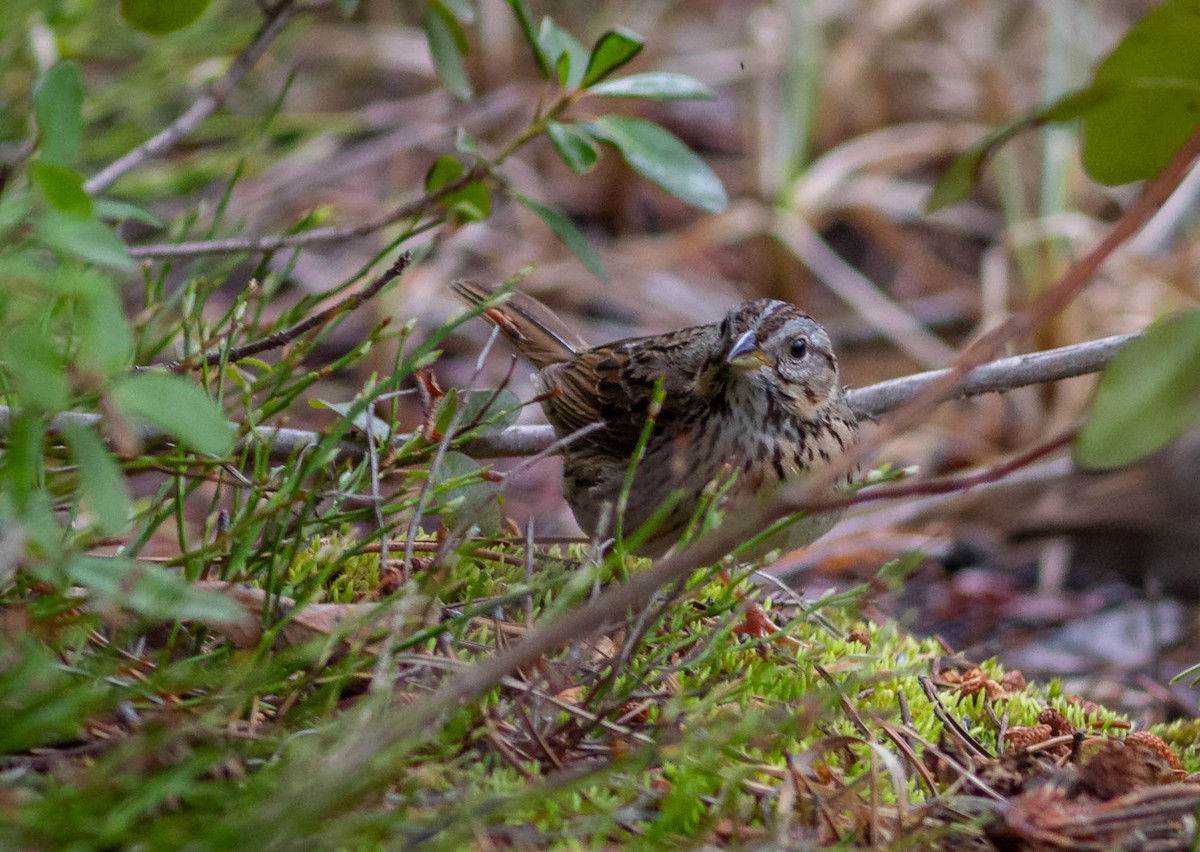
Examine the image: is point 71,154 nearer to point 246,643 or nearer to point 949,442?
point 246,643

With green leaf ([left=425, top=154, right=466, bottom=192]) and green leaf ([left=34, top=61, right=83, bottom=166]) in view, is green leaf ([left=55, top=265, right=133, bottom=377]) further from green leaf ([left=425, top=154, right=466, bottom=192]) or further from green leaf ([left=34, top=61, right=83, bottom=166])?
green leaf ([left=425, top=154, right=466, bottom=192])

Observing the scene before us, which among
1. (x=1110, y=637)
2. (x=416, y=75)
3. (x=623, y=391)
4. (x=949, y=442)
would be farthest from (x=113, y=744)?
(x=416, y=75)

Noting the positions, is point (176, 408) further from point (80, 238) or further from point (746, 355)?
point (746, 355)

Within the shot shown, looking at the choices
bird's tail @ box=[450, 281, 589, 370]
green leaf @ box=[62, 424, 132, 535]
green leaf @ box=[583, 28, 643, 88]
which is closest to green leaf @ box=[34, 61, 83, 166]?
green leaf @ box=[62, 424, 132, 535]

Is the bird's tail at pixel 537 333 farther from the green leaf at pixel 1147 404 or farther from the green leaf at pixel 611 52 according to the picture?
the green leaf at pixel 1147 404

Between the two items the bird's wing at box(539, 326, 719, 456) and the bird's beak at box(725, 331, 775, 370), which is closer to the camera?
the bird's beak at box(725, 331, 775, 370)

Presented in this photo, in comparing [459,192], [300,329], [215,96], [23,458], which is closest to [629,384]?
[459,192]

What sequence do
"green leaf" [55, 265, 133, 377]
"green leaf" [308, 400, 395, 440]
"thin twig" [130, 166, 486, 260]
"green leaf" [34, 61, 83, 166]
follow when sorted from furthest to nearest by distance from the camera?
"thin twig" [130, 166, 486, 260]
"green leaf" [308, 400, 395, 440]
"green leaf" [34, 61, 83, 166]
"green leaf" [55, 265, 133, 377]
